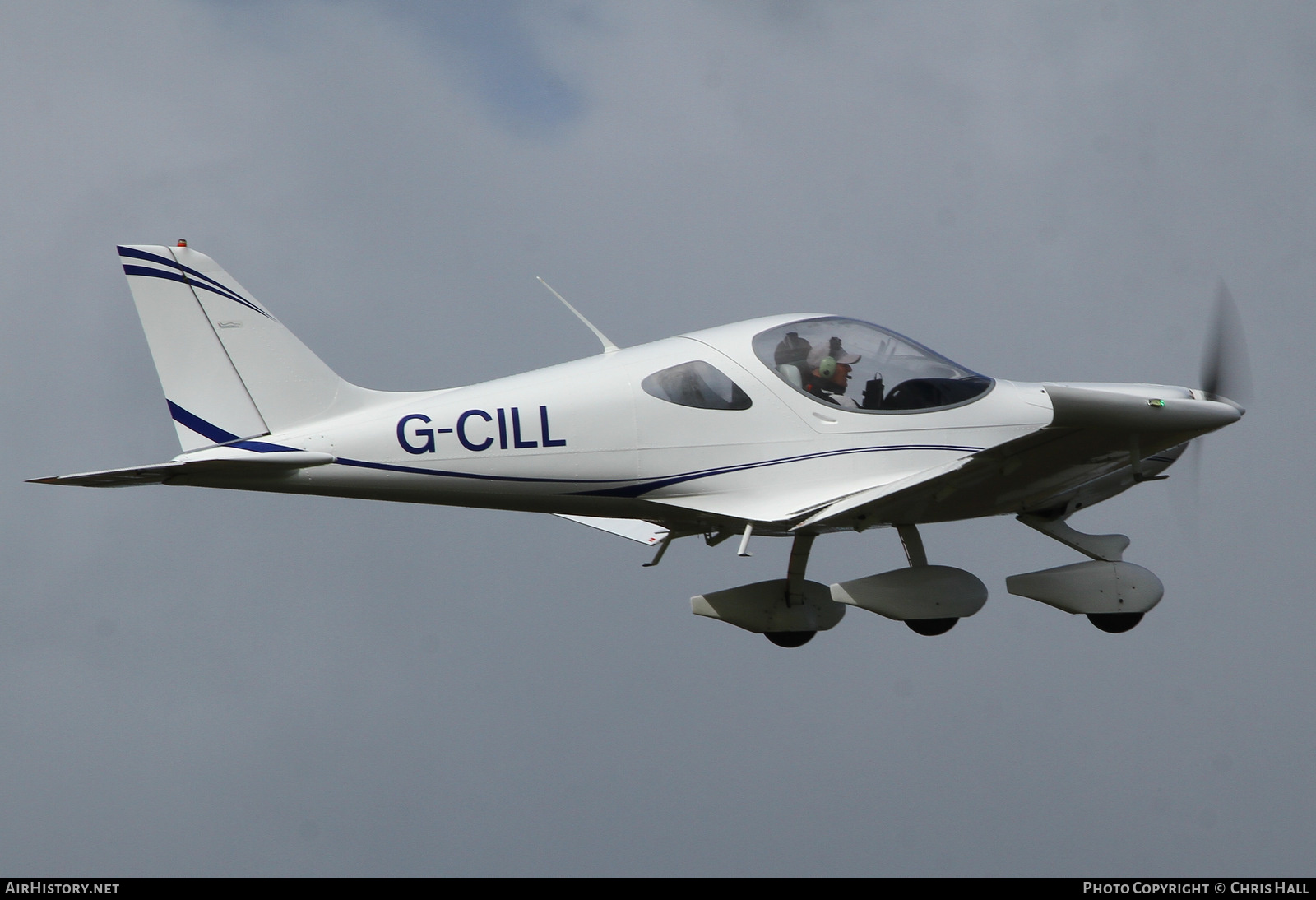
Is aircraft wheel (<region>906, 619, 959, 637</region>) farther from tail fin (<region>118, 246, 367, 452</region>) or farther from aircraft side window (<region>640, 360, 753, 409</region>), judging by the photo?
tail fin (<region>118, 246, 367, 452</region>)

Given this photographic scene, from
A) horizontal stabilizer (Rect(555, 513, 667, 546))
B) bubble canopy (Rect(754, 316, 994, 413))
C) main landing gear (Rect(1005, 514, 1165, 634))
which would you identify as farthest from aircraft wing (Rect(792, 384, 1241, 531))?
horizontal stabilizer (Rect(555, 513, 667, 546))

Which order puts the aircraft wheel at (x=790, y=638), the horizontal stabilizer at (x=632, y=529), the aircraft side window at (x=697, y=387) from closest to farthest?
the aircraft side window at (x=697, y=387), the aircraft wheel at (x=790, y=638), the horizontal stabilizer at (x=632, y=529)

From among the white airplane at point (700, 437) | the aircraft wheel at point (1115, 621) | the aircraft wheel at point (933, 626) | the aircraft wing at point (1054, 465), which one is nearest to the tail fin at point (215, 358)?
the white airplane at point (700, 437)

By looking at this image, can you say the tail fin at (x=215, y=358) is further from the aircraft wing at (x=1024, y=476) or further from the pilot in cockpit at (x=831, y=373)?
the pilot in cockpit at (x=831, y=373)

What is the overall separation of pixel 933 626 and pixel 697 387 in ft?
9.33

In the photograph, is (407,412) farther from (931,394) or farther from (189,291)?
(931,394)

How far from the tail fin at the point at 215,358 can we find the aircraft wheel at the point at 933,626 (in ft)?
16.4

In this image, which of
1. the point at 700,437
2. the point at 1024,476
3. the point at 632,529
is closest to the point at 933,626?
the point at 1024,476

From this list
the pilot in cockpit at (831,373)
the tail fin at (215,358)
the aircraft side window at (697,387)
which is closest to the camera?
the tail fin at (215,358)

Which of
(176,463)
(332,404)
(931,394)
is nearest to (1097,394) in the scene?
(931,394)

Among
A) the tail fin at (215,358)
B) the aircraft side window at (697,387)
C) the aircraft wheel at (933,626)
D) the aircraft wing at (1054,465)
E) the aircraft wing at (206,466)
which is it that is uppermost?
the tail fin at (215,358)

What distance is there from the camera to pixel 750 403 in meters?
11.2

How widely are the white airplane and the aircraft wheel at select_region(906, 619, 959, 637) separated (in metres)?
0.03

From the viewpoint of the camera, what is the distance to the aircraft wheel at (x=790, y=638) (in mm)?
12953
